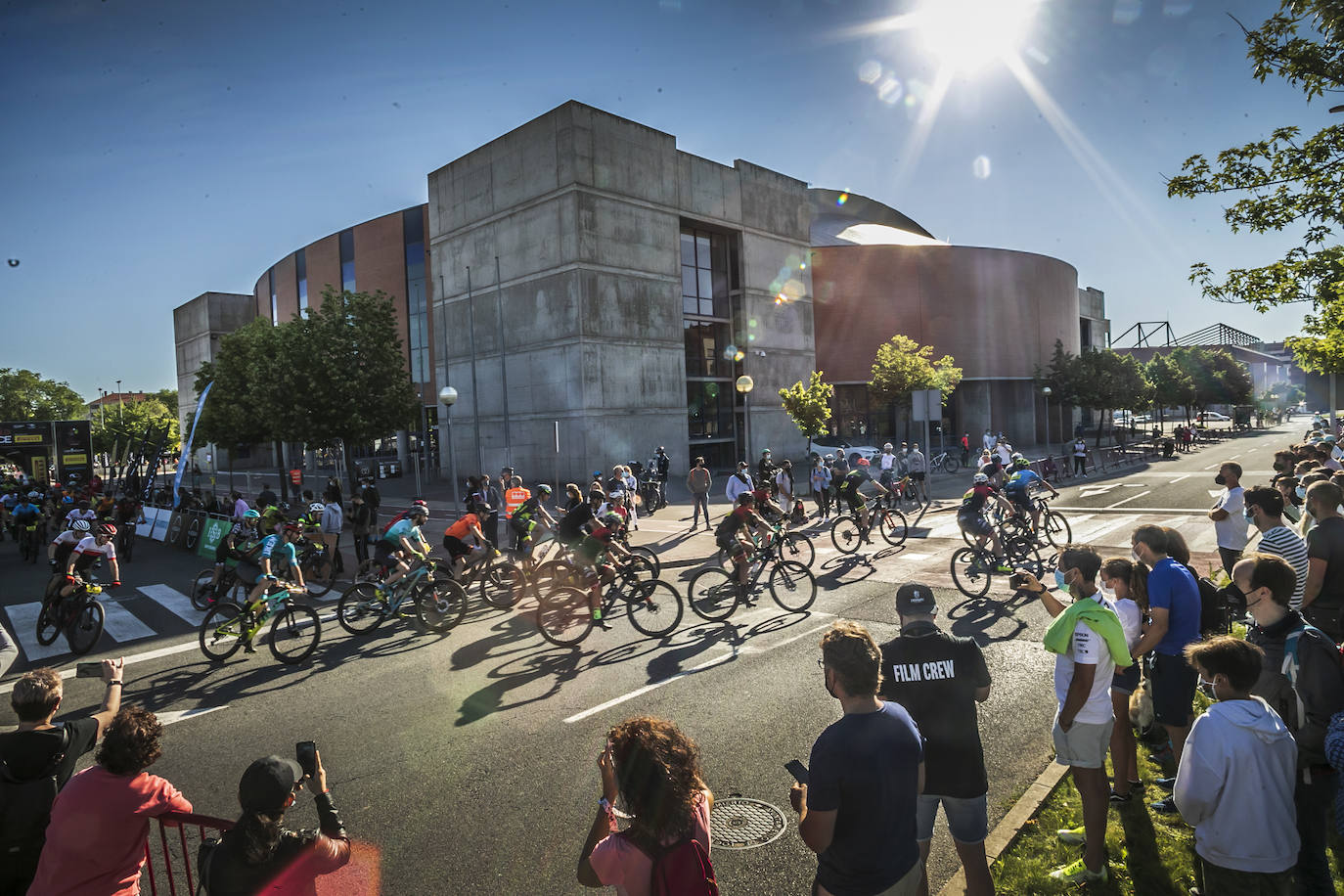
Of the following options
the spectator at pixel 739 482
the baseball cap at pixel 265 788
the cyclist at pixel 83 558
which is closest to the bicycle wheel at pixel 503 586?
the cyclist at pixel 83 558

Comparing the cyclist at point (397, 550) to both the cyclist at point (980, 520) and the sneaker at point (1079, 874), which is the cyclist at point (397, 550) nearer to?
the cyclist at point (980, 520)

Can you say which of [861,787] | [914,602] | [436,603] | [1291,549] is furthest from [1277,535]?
[436,603]

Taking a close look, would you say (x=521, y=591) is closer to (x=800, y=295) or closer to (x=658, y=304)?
(x=658, y=304)

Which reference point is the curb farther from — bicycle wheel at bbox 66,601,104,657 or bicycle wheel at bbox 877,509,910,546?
bicycle wheel at bbox 66,601,104,657

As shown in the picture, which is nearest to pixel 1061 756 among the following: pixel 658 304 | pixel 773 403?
pixel 658 304

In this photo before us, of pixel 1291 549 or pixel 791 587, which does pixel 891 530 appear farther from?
pixel 1291 549

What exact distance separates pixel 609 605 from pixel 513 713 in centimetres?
292

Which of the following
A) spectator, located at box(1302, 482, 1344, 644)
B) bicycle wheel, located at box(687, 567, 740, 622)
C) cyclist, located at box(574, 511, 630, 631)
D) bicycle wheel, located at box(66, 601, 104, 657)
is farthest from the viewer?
bicycle wheel, located at box(66, 601, 104, 657)

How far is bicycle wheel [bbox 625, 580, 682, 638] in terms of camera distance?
9.77 metres

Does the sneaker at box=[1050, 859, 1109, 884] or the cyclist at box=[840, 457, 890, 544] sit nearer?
the sneaker at box=[1050, 859, 1109, 884]

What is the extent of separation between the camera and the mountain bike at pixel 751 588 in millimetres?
10195

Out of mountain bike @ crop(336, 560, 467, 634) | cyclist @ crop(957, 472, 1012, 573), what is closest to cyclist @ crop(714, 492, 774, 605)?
cyclist @ crop(957, 472, 1012, 573)

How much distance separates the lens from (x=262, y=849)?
2.73 m

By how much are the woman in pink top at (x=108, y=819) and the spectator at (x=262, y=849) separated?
0.66 meters
